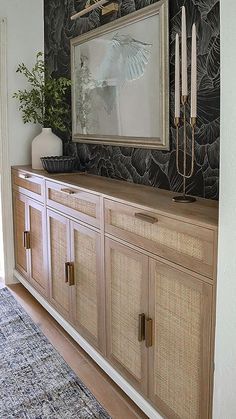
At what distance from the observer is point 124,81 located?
2531 mm

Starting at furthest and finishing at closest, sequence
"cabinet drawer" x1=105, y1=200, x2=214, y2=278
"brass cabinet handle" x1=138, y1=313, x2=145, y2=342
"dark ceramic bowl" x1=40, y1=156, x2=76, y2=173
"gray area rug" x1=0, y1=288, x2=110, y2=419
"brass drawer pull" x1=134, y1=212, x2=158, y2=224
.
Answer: "dark ceramic bowl" x1=40, y1=156, x2=76, y2=173 < "gray area rug" x1=0, y1=288, x2=110, y2=419 < "brass cabinet handle" x1=138, y1=313, x2=145, y2=342 < "brass drawer pull" x1=134, y1=212, x2=158, y2=224 < "cabinet drawer" x1=105, y1=200, x2=214, y2=278

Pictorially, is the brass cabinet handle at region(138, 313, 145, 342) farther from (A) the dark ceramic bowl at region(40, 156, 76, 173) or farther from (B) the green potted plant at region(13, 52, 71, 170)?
(B) the green potted plant at region(13, 52, 71, 170)

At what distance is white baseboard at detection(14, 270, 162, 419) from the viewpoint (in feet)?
6.44

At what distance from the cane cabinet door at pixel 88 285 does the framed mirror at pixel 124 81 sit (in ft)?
1.90

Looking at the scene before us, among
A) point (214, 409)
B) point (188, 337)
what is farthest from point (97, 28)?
point (214, 409)

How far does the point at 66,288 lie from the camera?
2697 millimetres

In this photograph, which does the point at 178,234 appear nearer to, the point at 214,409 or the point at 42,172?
the point at 214,409

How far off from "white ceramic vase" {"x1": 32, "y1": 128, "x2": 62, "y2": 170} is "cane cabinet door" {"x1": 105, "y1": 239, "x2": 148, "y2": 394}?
1337mm

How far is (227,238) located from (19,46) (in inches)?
106

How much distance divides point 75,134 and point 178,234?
1.71 meters

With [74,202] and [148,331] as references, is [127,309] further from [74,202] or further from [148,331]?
[74,202]

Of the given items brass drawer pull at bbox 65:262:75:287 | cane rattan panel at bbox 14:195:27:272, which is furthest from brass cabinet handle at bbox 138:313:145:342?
cane rattan panel at bbox 14:195:27:272

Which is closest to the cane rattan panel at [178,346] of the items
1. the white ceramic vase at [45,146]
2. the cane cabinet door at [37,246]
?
the cane cabinet door at [37,246]

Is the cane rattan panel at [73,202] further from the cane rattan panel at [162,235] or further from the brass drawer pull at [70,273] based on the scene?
the brass drawer pull at [70,273]
